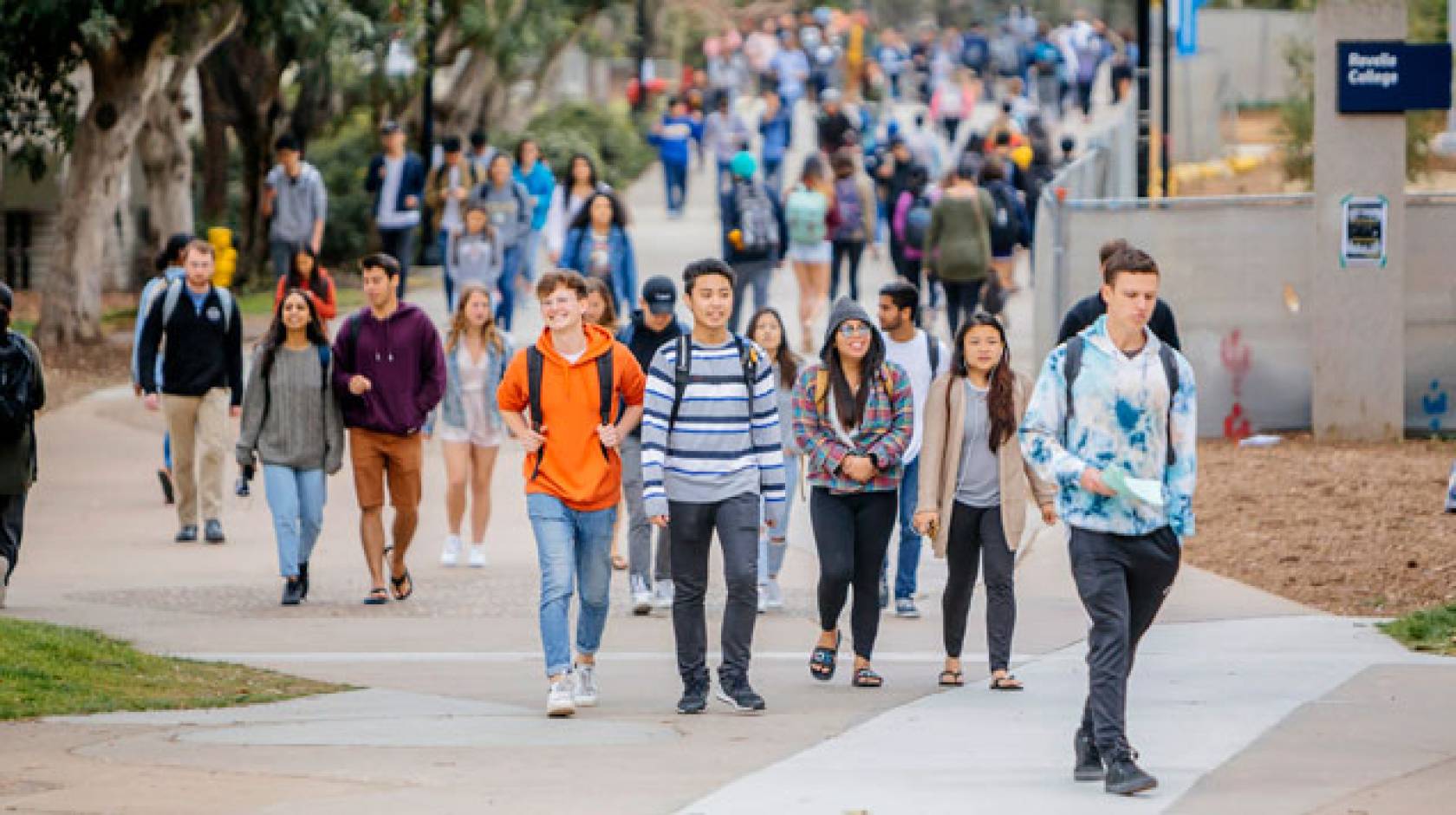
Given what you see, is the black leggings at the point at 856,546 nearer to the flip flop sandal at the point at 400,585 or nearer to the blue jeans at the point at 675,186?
the flip flop sandal at the point at 400,585

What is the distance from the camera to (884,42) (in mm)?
57000

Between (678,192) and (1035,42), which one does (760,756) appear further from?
(1035,42)

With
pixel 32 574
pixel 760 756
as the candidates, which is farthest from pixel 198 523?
pixel 760 756

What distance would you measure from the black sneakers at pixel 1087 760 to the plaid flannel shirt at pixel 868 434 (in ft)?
7.52

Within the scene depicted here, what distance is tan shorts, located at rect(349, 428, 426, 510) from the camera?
1305 centimetres

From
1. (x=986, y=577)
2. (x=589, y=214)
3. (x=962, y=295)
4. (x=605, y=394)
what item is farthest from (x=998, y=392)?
(x=962, y=295)

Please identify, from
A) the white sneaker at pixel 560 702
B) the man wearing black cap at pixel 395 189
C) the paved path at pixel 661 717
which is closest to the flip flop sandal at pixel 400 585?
the paved path at pixel 661 717

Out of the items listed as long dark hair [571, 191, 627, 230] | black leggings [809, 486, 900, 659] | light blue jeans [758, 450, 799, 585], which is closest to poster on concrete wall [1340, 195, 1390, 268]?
long dark hair [571, 191, 627, 230]

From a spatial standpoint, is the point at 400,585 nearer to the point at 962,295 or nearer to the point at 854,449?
the point at 854,449

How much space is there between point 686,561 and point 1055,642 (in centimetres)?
269

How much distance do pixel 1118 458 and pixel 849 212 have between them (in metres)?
15.5

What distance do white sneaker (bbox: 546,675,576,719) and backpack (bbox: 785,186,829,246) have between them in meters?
13.1

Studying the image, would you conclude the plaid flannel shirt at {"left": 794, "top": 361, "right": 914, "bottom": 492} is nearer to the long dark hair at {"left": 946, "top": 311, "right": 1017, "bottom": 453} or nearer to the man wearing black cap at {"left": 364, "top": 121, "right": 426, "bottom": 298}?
the long dark hair at {"left": 946, "top": 311, "right": 1017, "bottom": 453}

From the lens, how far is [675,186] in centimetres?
3653
